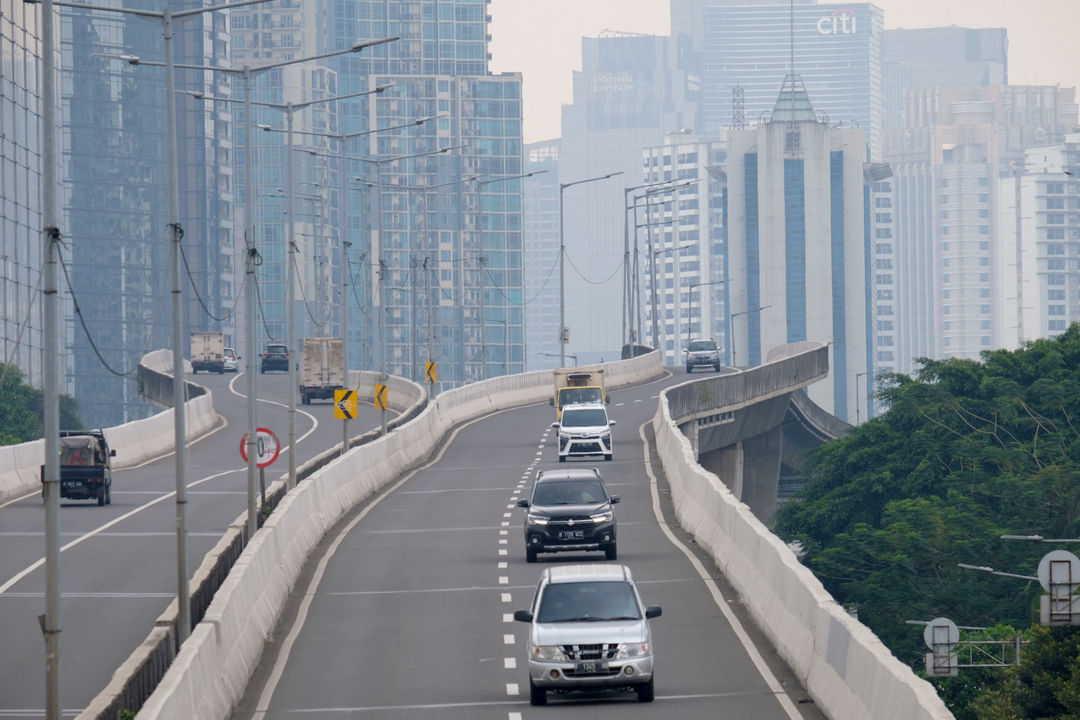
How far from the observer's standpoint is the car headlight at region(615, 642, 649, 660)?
2016 centimetres

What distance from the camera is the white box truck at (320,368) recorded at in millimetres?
81312

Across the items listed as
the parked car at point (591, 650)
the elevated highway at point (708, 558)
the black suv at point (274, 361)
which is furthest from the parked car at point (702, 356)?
the parked car at point (591, 650)

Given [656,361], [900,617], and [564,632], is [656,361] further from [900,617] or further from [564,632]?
[564,632]

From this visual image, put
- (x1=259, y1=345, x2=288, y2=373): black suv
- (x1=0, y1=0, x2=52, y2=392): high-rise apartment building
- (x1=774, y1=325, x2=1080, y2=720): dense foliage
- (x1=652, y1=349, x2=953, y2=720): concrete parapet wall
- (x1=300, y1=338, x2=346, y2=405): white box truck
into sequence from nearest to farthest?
(x1=652, y1=349, x2=953, y2=720): concrete parapet wall → (x1=774, y1=325, x2=1080, y2=720): dense foliage → (x1=300, y1=338, x2=346, y2=405): white box truck → (x1=0, y1=0, x2=52, y2=392): high-rise apartment building → (x1=259, y1=345, x2=288, y2=373): black suv

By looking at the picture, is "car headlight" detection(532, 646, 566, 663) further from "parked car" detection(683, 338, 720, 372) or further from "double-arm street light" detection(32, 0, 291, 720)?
"parked car" detection(683, 338, 720, 372)

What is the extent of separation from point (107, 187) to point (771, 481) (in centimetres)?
10249

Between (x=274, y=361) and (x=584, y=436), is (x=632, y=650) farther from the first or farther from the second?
(x=274, y=361)

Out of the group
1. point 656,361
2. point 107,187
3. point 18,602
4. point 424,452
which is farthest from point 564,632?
point 107,187

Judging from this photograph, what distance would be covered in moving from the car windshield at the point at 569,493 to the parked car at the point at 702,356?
229 feet

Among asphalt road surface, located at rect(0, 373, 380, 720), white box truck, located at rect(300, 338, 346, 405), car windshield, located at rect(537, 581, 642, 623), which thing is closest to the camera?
car windshield, located at rect(537, 581, 642, 623)

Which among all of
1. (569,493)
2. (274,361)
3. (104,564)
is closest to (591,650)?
(569,493)

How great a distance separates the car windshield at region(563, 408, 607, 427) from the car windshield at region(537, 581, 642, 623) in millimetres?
35069

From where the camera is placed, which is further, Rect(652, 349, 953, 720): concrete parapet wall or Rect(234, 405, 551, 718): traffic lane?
Rect(234, 405, 551, 718): traffic lane

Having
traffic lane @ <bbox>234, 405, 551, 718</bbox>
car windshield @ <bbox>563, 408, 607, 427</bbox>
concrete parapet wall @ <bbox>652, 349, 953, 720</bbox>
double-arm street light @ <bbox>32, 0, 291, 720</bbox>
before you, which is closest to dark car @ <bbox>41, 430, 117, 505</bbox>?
traffic lane @ <bbox>234, 405, 551, 718</bbox>
